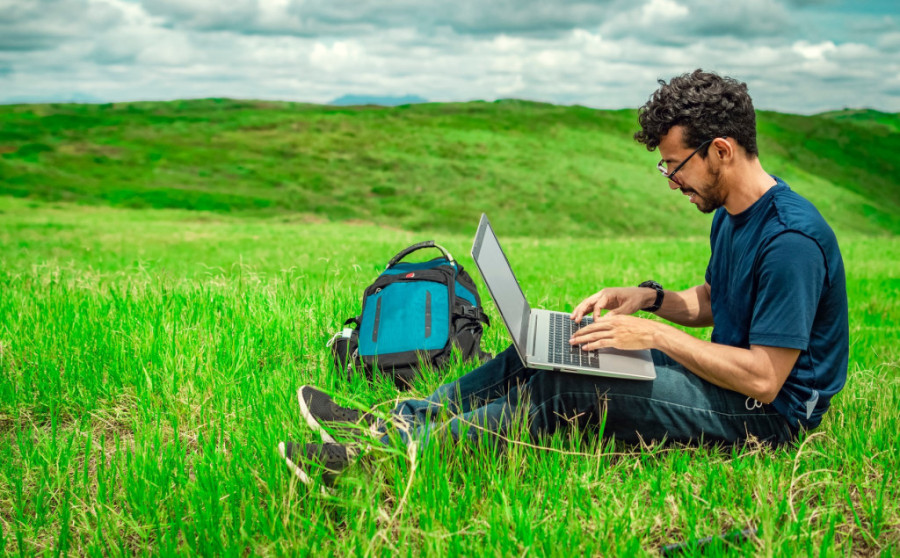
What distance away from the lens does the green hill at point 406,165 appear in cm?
3538

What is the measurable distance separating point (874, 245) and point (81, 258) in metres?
23.3

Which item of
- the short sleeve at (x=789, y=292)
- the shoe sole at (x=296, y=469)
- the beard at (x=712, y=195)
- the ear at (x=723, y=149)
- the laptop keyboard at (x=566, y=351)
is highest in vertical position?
the ear at (x=723, y=149)

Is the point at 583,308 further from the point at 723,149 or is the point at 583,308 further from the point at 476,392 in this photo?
the point at 723,149

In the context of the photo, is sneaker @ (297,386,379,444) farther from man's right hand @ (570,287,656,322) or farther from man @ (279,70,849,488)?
man's right hand @ (570,287,656,322)

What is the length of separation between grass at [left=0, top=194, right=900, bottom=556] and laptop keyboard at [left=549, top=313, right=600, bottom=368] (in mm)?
419

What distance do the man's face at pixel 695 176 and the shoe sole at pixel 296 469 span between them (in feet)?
8.16

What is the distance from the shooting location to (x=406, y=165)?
142 ft

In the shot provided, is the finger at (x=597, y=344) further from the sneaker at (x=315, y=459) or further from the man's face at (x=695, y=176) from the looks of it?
the sneaker at (x=315, y=459)

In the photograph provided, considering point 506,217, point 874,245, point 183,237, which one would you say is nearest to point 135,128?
point 506,217

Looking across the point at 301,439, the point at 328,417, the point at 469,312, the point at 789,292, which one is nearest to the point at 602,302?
the point at 789,292

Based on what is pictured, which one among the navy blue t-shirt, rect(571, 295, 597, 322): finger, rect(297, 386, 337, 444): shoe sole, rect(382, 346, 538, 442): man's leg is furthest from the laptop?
rect(297, 386, 337, 444): shoe sole

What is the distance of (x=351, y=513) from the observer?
2.92m

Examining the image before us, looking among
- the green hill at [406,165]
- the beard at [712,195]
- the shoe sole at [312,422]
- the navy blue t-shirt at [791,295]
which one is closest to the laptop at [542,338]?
the navy blue t-shirt at [791,295]

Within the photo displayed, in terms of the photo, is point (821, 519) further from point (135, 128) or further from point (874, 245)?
point (135, 128)
